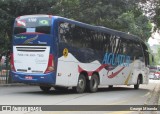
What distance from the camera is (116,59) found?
25594 millimetres

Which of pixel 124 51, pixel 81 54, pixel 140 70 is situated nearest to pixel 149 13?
pixel 124 51

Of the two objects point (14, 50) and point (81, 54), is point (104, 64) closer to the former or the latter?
point (81, 54)

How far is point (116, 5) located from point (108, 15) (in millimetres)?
970

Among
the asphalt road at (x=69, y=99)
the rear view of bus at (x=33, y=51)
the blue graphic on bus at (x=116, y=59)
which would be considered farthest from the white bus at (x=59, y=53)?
the asphalt road at (x=69, y=99)

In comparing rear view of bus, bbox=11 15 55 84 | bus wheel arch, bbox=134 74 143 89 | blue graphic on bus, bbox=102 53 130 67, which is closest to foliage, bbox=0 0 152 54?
blue graphic on bus, bbox=102 53 130 67

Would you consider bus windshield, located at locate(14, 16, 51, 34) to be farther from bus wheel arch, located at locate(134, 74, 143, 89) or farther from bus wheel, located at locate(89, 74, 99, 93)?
bus wheel arch, located at locate(134, 74, 143, 89)

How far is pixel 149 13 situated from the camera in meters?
26.6

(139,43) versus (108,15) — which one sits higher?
(108,15)

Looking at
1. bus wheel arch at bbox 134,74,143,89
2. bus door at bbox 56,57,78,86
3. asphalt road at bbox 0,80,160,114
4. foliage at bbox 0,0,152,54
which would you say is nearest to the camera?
asphalt road at bbox 0,80,160,114

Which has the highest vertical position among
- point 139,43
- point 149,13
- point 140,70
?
point 149,13

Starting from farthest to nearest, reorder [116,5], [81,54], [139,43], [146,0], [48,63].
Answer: [116,5], [139,43], [146,0], [81,54], [48,63]

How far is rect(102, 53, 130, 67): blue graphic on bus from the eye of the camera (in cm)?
2438

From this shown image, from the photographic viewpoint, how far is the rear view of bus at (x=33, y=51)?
1930cm

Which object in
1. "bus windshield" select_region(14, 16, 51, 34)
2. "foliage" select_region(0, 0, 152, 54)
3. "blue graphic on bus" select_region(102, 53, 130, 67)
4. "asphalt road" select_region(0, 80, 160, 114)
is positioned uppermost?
"foliage" select_region(0, 0, 152, 54)
